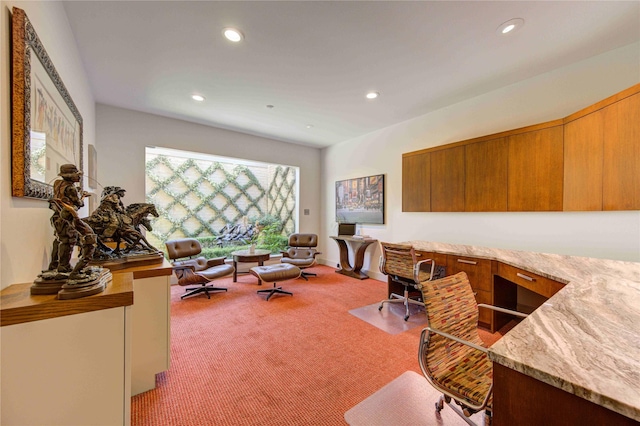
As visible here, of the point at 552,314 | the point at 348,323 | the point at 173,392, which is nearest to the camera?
the point at 552,314

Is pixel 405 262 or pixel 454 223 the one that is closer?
pixel 405 262

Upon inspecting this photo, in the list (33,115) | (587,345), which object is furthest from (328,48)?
(587,345)

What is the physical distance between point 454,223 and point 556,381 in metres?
3.29

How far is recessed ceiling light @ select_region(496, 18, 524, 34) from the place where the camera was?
2.02 metres

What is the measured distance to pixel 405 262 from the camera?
3.02m

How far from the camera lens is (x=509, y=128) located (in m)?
3.10

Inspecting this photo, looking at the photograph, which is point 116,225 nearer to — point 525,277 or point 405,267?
point 405,267

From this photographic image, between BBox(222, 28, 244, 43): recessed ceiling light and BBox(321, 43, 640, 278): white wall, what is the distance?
3.08m

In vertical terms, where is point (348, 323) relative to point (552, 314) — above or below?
below

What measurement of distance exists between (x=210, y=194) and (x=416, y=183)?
4818 millimetres

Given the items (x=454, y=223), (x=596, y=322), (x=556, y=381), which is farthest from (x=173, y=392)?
(x=454, y=223)

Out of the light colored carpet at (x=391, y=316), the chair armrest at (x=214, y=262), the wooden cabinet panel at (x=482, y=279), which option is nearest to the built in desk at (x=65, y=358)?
the light colored carpet at (x=391, y=316)

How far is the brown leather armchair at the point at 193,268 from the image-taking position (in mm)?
3447

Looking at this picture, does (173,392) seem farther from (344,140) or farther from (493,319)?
(344,140)
